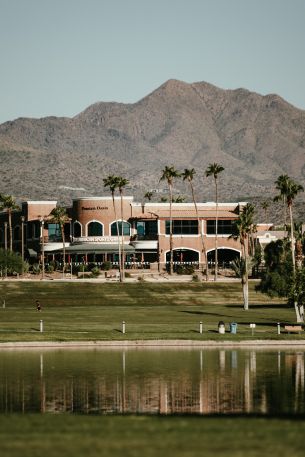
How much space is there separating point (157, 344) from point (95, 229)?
113322 mm

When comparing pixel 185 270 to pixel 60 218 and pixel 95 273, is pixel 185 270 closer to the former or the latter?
pixel 95 273

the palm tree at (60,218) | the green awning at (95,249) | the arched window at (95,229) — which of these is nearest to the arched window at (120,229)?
the arched window at (95,229)

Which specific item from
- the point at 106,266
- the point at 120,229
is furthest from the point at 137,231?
the point at 106,266

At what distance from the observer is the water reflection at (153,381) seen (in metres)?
38.6

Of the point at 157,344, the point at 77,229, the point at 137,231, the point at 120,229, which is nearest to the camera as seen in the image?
the point at 157,344

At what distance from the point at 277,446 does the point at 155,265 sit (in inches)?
5684

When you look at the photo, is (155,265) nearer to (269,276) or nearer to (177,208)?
(177,208)

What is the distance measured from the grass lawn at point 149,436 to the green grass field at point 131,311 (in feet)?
118

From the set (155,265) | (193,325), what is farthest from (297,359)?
(155,265)

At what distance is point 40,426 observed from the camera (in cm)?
3009

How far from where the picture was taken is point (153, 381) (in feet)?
155

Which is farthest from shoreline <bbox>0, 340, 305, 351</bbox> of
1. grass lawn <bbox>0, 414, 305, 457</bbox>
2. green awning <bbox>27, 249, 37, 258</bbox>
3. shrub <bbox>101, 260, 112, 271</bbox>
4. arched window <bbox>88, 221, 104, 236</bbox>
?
green awning <bbox>27, 249, 37, 258</bbox>

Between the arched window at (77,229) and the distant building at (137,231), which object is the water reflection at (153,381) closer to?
the distant building at (137,231)

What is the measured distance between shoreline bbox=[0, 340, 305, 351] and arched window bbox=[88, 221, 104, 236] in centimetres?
11110
